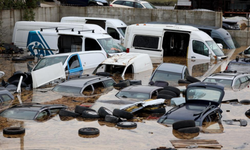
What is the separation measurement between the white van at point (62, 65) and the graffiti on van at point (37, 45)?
4.22m

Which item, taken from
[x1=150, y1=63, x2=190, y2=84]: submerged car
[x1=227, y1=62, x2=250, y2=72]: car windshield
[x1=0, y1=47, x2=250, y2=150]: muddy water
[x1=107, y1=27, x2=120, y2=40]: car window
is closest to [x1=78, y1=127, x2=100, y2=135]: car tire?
[x1=0, y1=47, x2=250, y2=150]: muddy water

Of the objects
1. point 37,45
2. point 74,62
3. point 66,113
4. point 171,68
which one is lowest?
point 66,113

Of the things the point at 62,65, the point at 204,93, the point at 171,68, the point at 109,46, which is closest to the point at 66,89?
the point at 62,65

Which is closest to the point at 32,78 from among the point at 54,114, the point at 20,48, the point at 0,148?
the point at 54,114

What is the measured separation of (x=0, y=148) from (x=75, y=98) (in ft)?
17.7

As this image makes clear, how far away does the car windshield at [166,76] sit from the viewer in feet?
64.1

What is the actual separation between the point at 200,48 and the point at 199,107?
12539mm

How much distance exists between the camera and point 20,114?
13789mm

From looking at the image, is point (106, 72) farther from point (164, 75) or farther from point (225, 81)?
point (225, 81)

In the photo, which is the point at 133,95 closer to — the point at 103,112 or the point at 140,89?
the point at 140,89

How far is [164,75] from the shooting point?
1970 centimetres

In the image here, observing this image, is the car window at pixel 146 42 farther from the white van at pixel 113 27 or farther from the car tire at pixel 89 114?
the car tire at pixel 89 114

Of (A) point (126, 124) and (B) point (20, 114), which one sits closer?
(A) point (126, 124)

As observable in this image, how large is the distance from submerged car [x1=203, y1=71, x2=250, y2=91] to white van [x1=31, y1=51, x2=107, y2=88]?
227 inches
